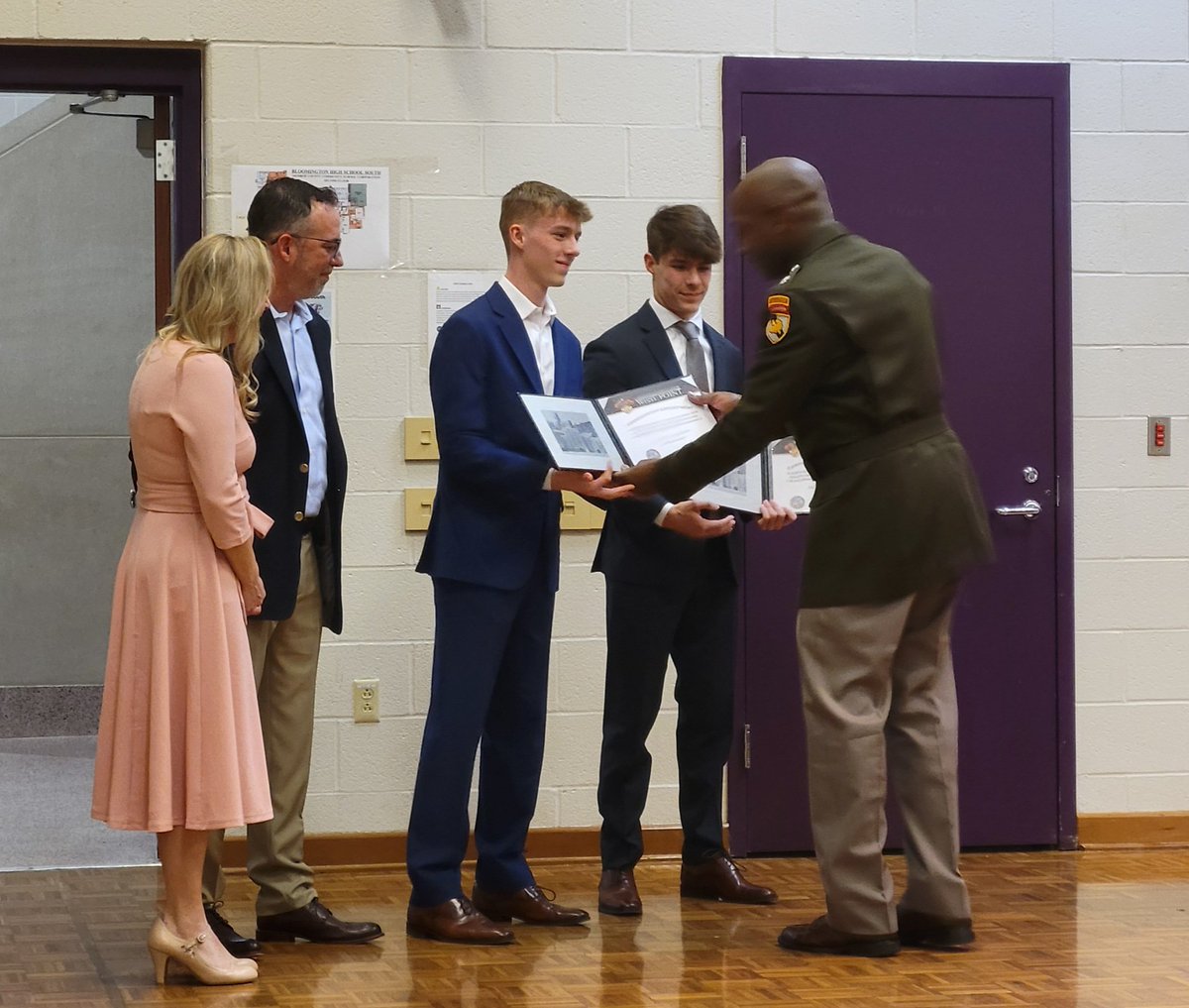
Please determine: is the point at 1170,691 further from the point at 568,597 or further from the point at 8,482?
the point at 8,482

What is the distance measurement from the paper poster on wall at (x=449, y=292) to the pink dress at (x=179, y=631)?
1.37 meters

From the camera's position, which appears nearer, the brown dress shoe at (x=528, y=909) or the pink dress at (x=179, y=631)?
the pink dress at (x=179, y=631)

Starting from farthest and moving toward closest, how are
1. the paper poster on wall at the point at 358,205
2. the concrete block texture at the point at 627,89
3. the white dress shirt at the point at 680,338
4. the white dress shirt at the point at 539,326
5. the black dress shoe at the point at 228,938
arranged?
1. the concrete block texture at the point at 627,89
2. the paper poster on wall at the point at 358,205
3. the white dress shirt at the point at 680,338
4. the white dress shirt at the point at 539,326
5. the black dress shoe at the point at 228,938

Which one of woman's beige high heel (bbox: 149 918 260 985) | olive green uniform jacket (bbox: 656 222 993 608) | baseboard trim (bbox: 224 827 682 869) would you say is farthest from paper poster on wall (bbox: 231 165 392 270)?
woman's beige high heel (bbox: 149 918 260 985)

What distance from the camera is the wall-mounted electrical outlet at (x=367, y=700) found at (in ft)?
14.7

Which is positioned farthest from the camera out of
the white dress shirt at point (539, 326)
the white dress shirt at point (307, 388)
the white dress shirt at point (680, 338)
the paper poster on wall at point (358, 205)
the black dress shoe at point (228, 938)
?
the paper poster on wall at point (358, 205)

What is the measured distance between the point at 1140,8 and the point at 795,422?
2.13 meters

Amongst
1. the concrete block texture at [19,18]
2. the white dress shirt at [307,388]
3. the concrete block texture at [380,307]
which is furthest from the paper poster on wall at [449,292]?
the concrete block texture at [19,18]

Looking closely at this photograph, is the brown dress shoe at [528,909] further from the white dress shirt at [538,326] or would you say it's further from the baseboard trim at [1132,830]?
the baseboard trim at [1132,830]

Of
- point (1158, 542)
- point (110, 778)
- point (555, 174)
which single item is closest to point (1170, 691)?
point (1158, 542)

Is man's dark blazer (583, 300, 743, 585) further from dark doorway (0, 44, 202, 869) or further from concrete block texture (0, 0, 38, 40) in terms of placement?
dark doorway (0, 44, 202, 869)

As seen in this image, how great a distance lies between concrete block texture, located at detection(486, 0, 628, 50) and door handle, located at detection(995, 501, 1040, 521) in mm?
1669

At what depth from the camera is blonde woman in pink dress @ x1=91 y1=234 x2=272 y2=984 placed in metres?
3.11

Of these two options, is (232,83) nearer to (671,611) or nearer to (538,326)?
(538,326)
